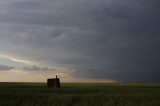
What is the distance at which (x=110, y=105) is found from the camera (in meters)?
22.4

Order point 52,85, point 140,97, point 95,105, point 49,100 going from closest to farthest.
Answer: point 95,105 → point 49,100 → point 140,97 → point 52,85

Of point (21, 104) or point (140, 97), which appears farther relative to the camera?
point (140, 97)

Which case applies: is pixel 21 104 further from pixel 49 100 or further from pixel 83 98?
pixel 83 98

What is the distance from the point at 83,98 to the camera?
2603 centimetres

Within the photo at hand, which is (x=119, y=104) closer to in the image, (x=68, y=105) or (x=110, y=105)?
(x=110, y=105)

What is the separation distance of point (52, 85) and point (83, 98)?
36224 millimetres

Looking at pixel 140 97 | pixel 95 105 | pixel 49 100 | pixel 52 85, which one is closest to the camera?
pixel 95 105

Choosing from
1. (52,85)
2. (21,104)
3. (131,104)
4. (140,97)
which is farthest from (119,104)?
(52,85)

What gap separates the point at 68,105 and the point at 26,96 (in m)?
5.39

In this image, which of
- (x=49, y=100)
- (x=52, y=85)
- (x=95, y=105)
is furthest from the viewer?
(x=52, y=85)

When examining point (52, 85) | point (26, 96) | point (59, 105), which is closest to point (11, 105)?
point (59, 105)

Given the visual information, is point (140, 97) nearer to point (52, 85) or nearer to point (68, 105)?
point (68, 105)

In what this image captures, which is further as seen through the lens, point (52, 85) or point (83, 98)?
point (52, 85)

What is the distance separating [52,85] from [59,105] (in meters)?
39.5
